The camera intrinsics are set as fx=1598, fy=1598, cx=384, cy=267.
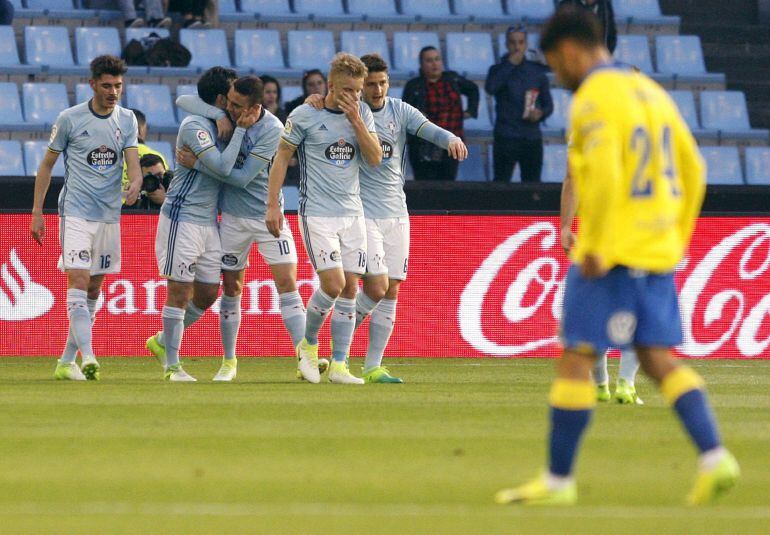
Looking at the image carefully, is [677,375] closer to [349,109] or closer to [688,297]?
[349,109]

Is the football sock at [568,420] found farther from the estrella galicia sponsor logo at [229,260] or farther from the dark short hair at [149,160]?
the dark short hair at [149,160]

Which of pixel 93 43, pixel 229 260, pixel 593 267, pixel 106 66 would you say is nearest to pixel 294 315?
pixel 229 260

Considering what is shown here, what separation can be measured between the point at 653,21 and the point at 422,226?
25.3 ft

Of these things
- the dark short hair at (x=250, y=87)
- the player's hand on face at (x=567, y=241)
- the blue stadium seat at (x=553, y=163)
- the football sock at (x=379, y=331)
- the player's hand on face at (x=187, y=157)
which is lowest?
the football sock at (x=379, y=331)

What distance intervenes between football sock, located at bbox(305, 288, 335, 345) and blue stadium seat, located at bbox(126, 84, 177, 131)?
718 centimetres

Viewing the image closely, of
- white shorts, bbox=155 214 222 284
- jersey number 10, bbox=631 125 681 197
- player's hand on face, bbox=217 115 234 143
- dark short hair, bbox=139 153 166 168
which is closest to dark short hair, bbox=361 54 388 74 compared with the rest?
player's hand on face, bbox=217 115 234 143

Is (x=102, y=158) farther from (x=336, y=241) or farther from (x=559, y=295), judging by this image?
(x=559, y=295)

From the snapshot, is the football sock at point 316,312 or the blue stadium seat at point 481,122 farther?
the blue stadium seat at point 481,122

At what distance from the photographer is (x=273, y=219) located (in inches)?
441

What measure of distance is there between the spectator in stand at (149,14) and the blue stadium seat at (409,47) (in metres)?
2.84

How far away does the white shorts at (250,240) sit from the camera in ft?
38.6

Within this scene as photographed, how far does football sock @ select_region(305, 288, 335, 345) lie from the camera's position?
38.0 ft

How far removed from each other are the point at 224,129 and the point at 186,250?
0.92 m

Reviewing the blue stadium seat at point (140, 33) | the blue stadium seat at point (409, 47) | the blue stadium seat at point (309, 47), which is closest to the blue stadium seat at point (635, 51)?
the blue stadium seat at point (409, 47)
